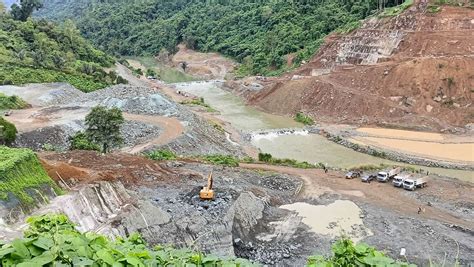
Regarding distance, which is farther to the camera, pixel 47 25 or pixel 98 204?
pixel 47 25

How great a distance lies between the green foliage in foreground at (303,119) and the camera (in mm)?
58247

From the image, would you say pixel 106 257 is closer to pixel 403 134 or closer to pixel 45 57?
pixel 403 134

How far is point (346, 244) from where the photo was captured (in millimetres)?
6797

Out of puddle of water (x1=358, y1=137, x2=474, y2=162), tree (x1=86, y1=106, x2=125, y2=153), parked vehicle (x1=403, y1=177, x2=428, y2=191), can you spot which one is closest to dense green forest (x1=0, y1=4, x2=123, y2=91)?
tree (x1=86, y1=106, x2=125, y2=153)

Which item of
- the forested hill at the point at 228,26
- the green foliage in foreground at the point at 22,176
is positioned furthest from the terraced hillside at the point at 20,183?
the forested hill at the point at 228,26

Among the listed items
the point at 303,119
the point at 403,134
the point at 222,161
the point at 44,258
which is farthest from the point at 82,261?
the point at 303,119

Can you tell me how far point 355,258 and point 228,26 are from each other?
11026 centimetres

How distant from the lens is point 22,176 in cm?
1705

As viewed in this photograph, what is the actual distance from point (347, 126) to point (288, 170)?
73.2ft

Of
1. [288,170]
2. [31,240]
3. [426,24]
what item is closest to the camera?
[31,240]

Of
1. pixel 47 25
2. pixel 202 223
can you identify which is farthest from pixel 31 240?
pixel 47 25

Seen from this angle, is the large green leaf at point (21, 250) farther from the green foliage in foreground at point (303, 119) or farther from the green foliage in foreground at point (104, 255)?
the green foliage in foreground at point (303, 119)

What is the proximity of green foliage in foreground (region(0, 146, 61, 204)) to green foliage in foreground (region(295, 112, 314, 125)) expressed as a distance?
4233 cm

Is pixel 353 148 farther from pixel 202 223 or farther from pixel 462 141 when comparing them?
pixel 202 223
